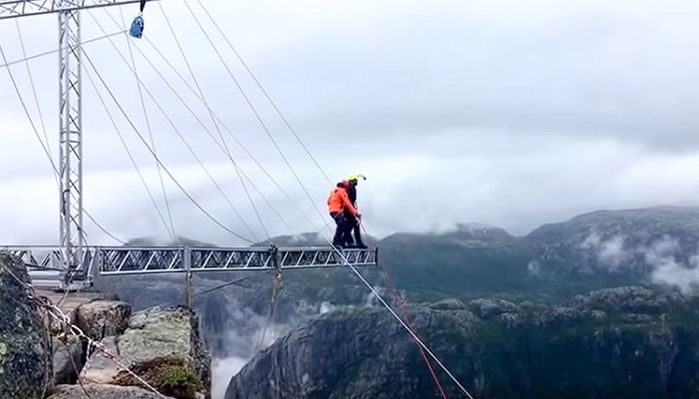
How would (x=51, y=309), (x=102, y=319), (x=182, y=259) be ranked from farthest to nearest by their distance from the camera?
(x=182, y=259)
(x=102, y=319)
(x=51, y=309)

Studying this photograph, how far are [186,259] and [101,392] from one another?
53.8ft

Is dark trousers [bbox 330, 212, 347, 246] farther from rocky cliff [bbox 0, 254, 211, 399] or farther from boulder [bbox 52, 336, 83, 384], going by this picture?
boulder [bbox 52, 336, 83, 384]

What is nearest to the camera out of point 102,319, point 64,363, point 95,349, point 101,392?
point 101,392

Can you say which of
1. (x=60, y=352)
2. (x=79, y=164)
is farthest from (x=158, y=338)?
(x=79, y=164)

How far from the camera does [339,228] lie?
31.6 meters

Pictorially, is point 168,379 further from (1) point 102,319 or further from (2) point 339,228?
(2) point 339,228

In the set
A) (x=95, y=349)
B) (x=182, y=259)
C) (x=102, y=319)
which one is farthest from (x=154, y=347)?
(x=182, y=259)

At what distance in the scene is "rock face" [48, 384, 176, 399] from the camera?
10953 millimetres

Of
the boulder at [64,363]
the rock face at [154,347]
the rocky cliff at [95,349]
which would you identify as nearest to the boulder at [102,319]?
the rocky cliff at [95,349]

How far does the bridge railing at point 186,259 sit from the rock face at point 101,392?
11.6 metres

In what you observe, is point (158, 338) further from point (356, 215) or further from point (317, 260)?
point (317, 260)

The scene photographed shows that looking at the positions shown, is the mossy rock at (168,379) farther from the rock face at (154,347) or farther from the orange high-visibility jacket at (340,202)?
the orange high-visibility jacket at (340,202)

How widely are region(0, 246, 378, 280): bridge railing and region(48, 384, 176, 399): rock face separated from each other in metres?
11.6

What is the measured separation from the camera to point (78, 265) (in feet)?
84.6
